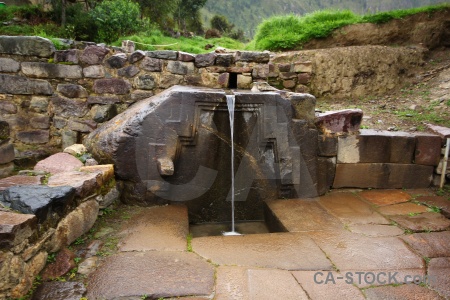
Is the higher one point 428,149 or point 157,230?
point 428,149

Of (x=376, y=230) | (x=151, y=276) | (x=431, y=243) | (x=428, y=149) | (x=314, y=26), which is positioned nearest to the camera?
(x=151, y=276)

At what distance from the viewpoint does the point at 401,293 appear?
1.95 metres

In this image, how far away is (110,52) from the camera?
14.3 feet

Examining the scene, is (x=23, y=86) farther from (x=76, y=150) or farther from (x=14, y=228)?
(x=14, y=228)

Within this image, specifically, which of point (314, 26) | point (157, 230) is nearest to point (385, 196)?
point (157, 230)

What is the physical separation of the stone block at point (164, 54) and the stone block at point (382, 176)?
2772 mm

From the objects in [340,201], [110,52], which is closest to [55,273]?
[340,201]

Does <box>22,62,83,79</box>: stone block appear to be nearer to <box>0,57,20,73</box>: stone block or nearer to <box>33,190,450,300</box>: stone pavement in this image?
<box>0,57,20,73</box>: stone block

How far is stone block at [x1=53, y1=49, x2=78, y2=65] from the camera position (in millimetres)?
4266

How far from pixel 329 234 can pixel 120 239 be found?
5.88 ft

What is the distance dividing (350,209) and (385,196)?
680 mm

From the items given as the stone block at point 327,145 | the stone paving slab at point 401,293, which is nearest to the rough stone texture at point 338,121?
the stone block at point 327,145

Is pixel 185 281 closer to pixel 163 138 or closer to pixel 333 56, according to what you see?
pixel 163 138

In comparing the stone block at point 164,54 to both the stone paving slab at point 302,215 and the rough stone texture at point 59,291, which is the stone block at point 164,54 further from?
the rough stone texture at point 59,291
